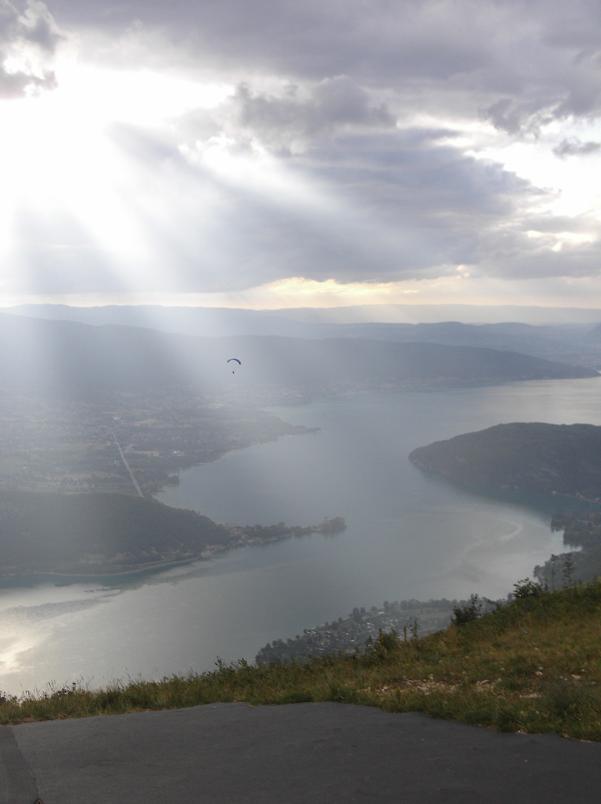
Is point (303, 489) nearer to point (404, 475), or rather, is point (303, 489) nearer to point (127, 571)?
point (404, 475)

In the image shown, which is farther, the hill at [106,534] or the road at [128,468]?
the road at [128,468]

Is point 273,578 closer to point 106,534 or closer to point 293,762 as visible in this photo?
point 106,534

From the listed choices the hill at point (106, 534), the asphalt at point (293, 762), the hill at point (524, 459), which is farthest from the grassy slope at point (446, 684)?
the hill at point (524, 459)

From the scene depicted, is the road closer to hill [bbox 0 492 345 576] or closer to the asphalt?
hill [bbox 0 492 345 576]

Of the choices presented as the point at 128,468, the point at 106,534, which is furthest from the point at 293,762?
the point at 128,468

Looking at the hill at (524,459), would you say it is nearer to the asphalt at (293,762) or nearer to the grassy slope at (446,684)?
the grassy slope at (446,684)
